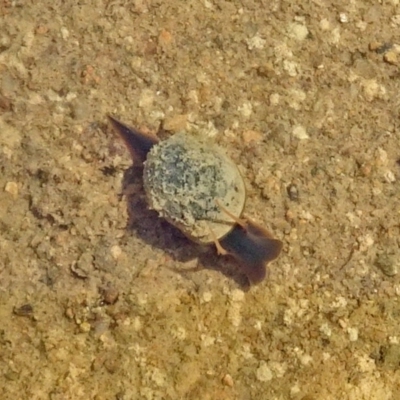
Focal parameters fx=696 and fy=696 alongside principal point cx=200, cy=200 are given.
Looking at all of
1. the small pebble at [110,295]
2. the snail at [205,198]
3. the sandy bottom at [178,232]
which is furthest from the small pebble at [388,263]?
the small pebble at [110,295]

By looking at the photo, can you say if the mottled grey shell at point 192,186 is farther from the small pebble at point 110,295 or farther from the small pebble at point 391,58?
the small pebble at point 391,58

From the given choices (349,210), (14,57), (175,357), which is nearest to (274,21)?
(349,210)

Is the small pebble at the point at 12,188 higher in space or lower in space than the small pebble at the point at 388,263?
lower

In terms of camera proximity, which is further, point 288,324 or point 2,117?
point 2,117

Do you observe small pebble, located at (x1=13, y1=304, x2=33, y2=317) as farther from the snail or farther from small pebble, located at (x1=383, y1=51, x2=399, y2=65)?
small pebble, located at (x1=383, y1=51, x2=399, y2=65)

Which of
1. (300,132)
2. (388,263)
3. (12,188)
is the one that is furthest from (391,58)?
(12,188)

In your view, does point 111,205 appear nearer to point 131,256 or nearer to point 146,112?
point 131,256

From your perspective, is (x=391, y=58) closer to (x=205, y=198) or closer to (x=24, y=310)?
(x=205, y=198)
